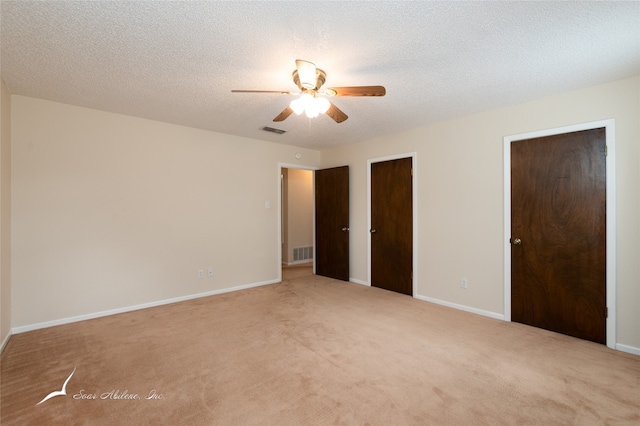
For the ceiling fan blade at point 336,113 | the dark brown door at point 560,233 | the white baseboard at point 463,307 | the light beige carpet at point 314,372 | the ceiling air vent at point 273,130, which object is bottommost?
the light beige carpet at point 314,372

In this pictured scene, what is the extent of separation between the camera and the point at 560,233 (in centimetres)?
287

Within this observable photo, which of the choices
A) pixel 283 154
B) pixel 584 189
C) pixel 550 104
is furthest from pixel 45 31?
pixel 584 189

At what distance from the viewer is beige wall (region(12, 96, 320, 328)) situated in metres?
2.97

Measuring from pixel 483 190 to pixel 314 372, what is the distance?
2.78 metres

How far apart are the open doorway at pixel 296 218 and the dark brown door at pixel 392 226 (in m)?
2.19

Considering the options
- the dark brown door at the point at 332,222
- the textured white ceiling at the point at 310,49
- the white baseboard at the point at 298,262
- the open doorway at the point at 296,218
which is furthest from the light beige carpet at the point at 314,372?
the open doorway at the point at 296,218

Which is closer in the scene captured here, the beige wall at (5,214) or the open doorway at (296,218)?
the beige wall at (5,214)

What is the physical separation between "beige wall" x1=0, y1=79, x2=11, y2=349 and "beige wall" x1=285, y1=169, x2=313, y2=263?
4.42 metres

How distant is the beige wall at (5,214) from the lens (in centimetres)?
254

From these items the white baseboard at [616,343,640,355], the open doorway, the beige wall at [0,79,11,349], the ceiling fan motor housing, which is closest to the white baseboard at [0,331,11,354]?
the beige wall at [0,79,11,349]

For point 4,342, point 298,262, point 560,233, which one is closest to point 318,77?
point 560,233

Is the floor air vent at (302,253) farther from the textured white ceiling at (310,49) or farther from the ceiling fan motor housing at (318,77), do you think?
the ceiling fan motor housing at (318,77)

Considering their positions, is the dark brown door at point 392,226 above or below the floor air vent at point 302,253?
above

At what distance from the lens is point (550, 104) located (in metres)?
2.91
